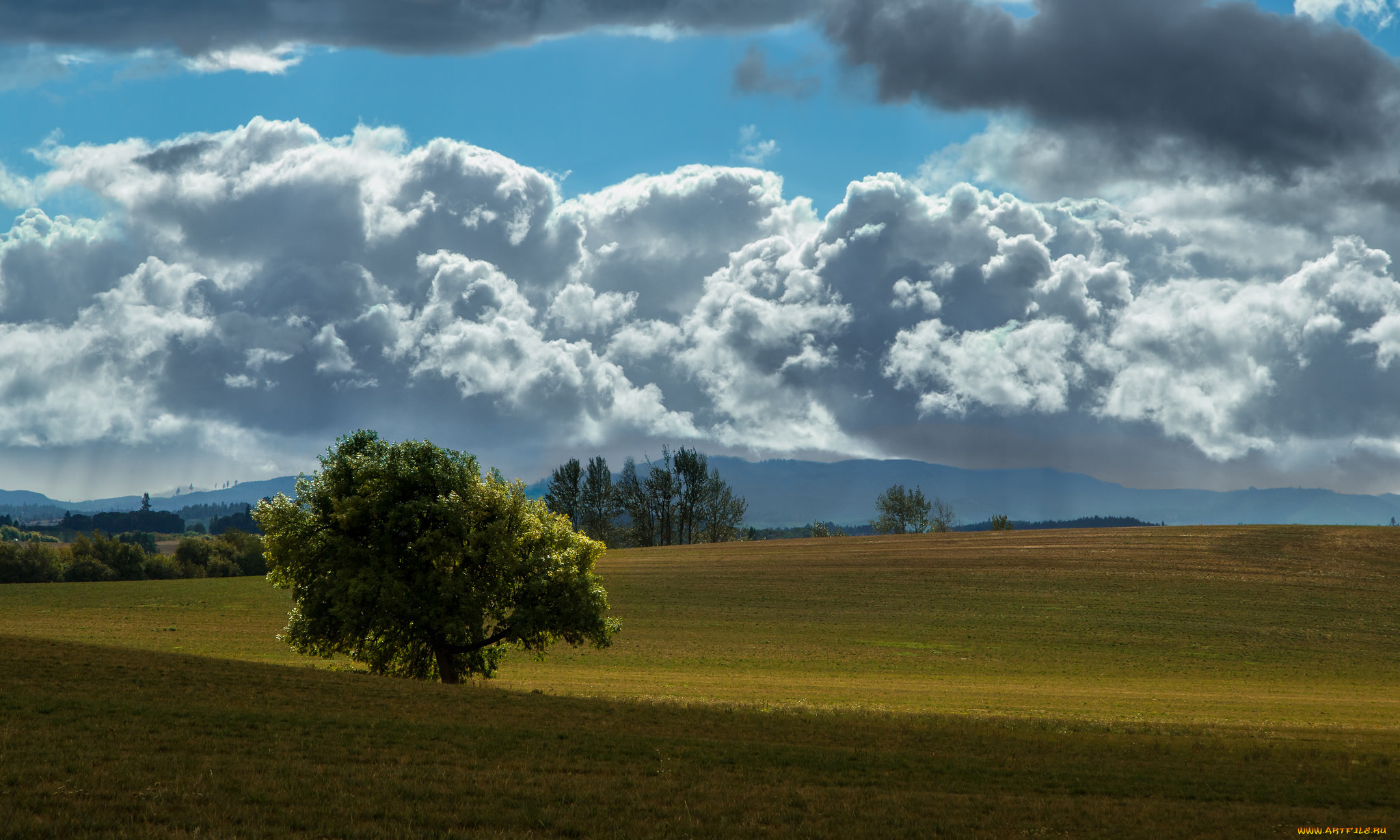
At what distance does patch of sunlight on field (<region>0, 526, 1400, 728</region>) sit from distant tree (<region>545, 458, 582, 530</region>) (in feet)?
137

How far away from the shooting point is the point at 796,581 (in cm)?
9181

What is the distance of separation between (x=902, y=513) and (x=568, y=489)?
2947 inches

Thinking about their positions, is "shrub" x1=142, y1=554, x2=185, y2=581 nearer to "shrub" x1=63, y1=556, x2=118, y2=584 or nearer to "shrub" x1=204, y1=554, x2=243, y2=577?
"shrub" x1=204, y1=554, x2=243, y2=577

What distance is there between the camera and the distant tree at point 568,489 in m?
154

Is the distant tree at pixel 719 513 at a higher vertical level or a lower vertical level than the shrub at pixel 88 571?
higher

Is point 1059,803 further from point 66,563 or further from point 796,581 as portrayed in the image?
point 66,563

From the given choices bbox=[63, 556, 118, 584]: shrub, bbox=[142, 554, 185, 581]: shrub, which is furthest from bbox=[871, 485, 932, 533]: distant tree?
bbox=[63, 556, 118, 584]: shrub

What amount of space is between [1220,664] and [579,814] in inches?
2170

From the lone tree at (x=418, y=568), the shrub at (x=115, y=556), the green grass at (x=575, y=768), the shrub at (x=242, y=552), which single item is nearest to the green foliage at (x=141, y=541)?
the shrub at (x=115, y=556)

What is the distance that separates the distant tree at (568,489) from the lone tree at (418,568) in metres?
110

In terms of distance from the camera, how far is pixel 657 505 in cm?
15500

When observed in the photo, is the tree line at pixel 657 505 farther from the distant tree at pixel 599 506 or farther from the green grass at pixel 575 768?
the green grass at pixel 575 768

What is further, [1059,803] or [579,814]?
[1059,803]

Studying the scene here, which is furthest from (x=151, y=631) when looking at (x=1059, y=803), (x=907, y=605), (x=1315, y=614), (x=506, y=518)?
(x=1315, y=614)
